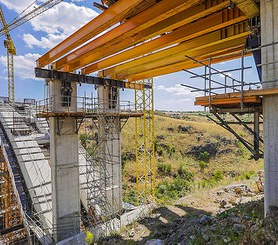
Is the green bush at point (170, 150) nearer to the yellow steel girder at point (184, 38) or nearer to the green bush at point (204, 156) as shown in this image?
the green bush at point (204, 156)

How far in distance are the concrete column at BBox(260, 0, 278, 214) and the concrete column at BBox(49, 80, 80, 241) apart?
28.3 feet

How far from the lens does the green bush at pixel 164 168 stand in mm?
26359

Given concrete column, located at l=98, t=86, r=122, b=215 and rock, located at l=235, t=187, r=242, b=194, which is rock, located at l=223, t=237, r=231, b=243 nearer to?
rock, located at l=235, t=187, r=242, b=194

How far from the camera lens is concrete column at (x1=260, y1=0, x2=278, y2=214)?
14.6 feet

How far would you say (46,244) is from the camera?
10.3m

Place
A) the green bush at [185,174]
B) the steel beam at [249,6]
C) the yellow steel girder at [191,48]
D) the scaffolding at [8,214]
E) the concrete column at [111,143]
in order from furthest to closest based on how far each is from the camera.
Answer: the green bush at [185,174] < the scaffolding at [8,214] < the concrete column at [111,143] < the yellow steel girder at [191,48] < the steel beam at [249,6]

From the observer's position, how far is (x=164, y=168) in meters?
26.7

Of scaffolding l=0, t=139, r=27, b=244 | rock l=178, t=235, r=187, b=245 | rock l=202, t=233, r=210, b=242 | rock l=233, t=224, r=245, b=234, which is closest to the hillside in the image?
scaffolding l=0, t=139, r=27, b=244

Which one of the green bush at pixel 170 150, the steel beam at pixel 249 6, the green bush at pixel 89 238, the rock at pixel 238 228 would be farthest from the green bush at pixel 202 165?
the steel beam at pixel 249 6

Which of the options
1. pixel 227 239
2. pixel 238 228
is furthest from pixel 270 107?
pixel 227 239

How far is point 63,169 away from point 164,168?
57.9 feet

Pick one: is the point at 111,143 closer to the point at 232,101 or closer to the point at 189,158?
the point at 232,101

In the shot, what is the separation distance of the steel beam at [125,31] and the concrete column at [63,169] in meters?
1.96

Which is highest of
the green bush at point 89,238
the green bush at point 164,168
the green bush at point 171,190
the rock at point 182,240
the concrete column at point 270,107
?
the concrete column at point 270,107
